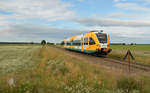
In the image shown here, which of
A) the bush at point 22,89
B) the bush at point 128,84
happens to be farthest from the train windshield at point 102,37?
the bush at point 22,89

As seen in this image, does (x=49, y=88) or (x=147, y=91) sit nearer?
(x=147, y=91)

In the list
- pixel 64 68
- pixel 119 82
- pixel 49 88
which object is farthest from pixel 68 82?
pixel 64 68

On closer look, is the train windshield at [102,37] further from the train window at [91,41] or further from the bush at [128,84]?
the bush at [128,84]

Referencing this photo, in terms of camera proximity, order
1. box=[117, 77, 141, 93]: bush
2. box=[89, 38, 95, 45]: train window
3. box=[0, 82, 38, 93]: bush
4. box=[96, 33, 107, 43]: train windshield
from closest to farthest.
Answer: box=[0, 82, 38, 93]: bush → box=[117, 77, 141, 93]: bush → box=[96, 33, 107, 43]: train windshield → box=[89, 38, 95, 45]: train window

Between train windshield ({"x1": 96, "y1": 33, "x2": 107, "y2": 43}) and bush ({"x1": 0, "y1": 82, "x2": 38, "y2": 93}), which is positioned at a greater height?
train windshield ({"x1": 96, "y1": 33, "x2": 107, "y2": 43})

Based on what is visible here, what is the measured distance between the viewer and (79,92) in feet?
16.3

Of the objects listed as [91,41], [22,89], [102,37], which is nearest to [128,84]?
[22,89]

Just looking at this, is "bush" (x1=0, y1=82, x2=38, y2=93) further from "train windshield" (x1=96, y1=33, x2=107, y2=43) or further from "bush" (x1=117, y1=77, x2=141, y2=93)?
"train windshield" (x1=96, y1=33, x2=107, y2=43)

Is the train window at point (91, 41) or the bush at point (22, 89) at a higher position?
the train window at point (91, 41)

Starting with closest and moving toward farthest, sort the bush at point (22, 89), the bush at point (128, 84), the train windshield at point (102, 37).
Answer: the bush at point (22, 89), the bush at point (128, 84), the train windshield at point (102, 37)

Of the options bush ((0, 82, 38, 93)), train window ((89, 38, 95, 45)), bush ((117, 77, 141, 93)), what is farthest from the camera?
train window ((89, 38, 95, 45))

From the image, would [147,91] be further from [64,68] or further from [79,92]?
[64,68]

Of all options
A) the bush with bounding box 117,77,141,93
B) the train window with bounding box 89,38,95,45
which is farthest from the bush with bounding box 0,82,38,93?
the train window with bounding box 89,38,95,45

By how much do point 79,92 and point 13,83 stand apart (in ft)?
8.76
